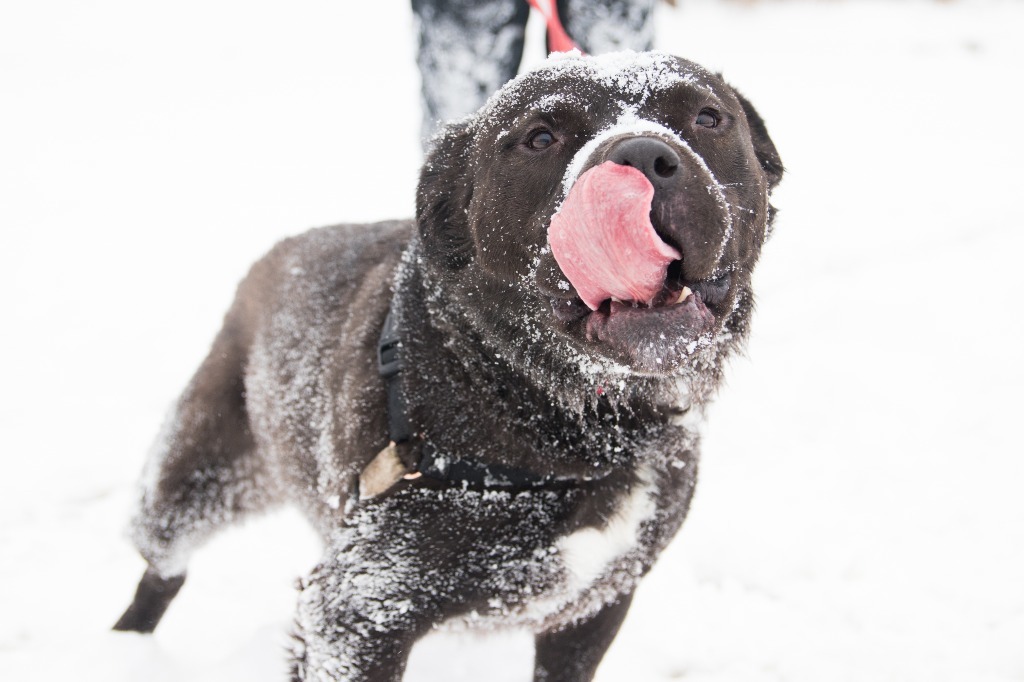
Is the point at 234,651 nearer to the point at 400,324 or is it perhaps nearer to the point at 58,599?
the point at 58,599

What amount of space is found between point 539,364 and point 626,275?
0.41m

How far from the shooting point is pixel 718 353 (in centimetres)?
204

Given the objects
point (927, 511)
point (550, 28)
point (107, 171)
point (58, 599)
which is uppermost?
point (550, 28)

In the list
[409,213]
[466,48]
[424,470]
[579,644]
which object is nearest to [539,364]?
[424,470]

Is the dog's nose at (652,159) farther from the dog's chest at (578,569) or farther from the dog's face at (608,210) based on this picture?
the dog's chest at (578,569)

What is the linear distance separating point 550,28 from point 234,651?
237 cm

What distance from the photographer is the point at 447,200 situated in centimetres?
210

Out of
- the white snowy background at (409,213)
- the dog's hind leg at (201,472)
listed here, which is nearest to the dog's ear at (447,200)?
the white snowy background at (409,213)

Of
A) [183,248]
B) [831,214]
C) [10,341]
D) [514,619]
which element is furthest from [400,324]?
[831,214]

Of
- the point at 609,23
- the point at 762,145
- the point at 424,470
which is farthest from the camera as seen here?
the point at 609,23

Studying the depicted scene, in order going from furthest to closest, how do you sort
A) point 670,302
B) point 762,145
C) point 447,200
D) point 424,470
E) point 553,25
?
point 553,25 < point 762,145 < point 447,200 < point 424,470 < point 670,302

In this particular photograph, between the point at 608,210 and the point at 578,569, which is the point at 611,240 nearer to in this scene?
the point at 608,210

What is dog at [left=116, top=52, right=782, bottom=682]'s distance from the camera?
159 centimetres

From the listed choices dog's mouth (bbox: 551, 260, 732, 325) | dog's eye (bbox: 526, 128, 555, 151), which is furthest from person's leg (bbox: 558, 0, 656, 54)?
dog's mouth (bbox: 551, 260, 732, 325)
